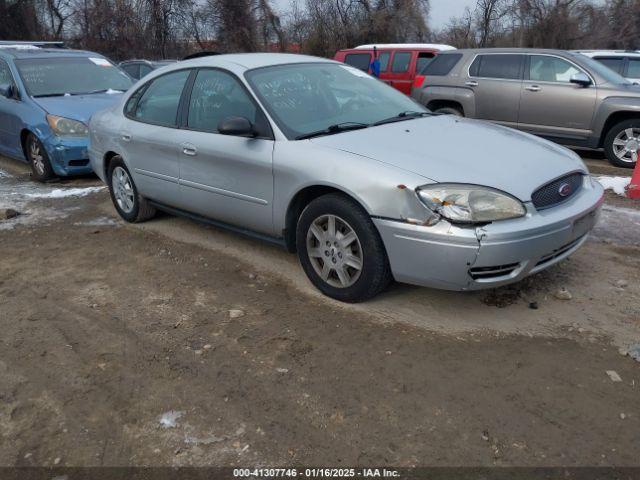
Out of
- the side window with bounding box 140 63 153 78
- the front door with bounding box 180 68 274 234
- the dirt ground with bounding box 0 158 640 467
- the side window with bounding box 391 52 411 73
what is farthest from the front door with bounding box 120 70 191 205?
the side window with bounding box 140 63 153 78

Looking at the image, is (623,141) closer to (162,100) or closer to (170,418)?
(162,100)

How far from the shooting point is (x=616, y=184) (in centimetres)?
646

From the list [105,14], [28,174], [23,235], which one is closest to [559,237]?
[23,235]

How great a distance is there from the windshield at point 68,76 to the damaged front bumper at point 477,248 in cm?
647

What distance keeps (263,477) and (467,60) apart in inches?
344

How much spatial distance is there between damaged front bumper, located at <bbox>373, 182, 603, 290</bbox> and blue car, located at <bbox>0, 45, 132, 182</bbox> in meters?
5.47

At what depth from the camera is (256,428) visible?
2703mm

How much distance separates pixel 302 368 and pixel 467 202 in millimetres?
1295

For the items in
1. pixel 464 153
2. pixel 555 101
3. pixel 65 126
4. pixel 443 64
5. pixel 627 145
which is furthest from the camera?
pixel 443 64

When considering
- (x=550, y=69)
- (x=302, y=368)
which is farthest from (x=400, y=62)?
(x=302, y=368)

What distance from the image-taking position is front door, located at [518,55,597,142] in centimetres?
834

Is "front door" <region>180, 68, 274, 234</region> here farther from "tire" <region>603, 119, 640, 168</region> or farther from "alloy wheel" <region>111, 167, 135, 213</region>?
"tire" <region>603, 119, 640, 168</region>

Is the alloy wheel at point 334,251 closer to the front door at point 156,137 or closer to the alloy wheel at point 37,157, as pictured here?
the front door at point 156,137

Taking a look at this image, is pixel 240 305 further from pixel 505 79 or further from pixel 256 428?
pixel 505 79
